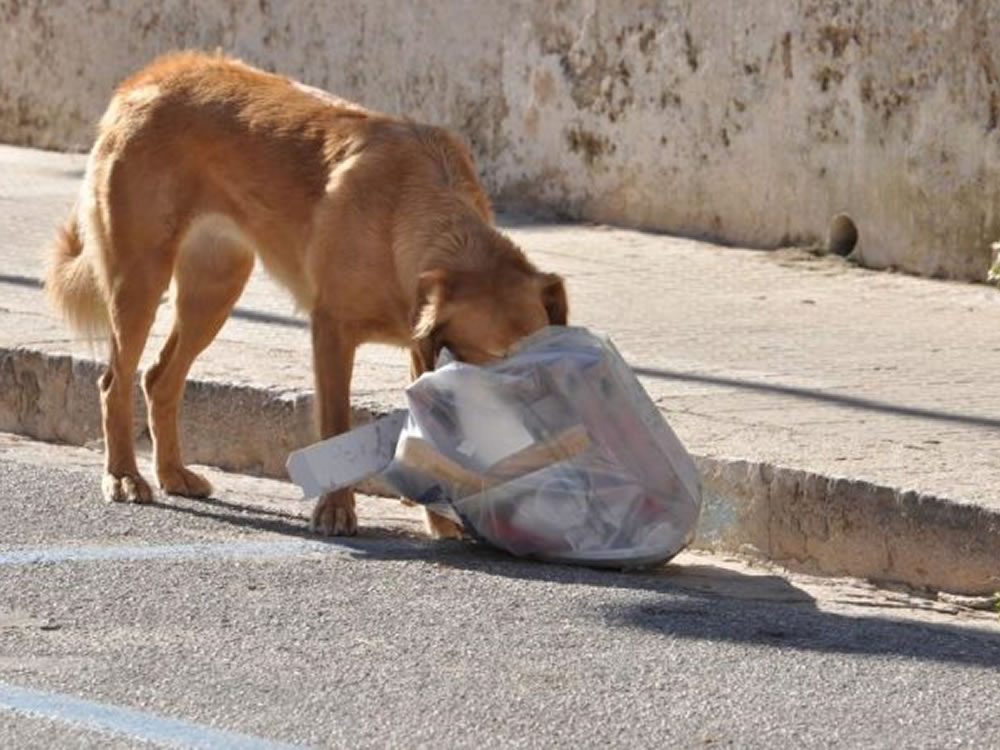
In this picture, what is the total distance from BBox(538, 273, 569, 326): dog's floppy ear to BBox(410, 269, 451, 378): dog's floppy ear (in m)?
0.27

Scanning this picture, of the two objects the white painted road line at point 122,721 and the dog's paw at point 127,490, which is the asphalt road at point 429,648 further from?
the dog's paw at point 127,490

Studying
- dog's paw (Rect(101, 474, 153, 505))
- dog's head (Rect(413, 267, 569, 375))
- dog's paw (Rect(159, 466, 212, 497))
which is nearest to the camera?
dog's head (Rect(413, 267, 569, 375))

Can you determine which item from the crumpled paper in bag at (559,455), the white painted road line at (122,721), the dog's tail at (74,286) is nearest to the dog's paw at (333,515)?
the crumpled paper in bag at (559,455)

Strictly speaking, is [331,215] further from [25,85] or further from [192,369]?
[25,85]

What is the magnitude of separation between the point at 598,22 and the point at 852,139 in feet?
5.65

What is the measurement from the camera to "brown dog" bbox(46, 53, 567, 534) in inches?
279

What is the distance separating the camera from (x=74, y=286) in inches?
325

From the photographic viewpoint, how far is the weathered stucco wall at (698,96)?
1116 cm

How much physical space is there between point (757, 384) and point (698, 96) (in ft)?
12.1

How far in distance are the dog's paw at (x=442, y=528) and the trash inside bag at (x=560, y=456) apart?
404 mm

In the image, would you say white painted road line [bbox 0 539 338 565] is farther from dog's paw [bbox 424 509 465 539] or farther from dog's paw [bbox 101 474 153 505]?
dog's paw [bbox 101 474 153 505]

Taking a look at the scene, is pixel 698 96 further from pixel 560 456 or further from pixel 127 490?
pixel 560 456

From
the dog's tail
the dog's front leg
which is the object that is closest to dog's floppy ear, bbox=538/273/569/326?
the dog's front leg

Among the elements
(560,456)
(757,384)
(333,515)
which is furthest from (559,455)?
(757,384)
